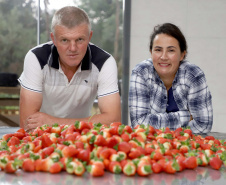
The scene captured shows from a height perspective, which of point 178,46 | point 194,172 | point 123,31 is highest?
point 123,31

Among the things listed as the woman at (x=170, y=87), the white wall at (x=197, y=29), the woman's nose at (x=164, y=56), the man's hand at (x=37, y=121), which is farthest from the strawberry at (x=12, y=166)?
the white wall at (x=197, y=29)

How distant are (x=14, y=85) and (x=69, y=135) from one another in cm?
337

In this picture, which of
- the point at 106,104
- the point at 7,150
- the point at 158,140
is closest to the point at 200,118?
the point at 106,104

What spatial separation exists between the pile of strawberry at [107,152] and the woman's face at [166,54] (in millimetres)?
950

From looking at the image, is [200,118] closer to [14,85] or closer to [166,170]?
[166,170]

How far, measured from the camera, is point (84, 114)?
2350 mm

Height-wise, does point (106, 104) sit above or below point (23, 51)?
below

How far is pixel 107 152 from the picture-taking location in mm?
1127

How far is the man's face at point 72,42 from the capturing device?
194cm

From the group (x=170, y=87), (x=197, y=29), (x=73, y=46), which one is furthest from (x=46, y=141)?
(x=197, y=29)

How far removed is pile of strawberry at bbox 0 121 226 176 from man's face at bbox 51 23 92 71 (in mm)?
675

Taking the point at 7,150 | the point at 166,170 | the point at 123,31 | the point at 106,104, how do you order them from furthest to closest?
the point at 123,31 < the point at 106,104 < the point at 7,150 < the point at 166,170

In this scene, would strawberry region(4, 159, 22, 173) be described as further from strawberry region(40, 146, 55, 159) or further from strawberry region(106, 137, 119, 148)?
strawberry region(106, 137, 119, 148)

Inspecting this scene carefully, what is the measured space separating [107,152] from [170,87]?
139 centimetres
